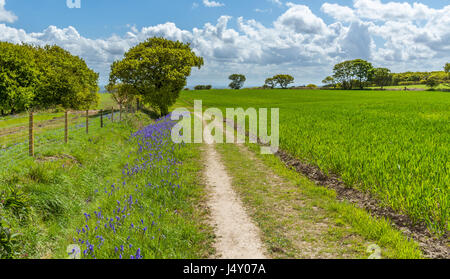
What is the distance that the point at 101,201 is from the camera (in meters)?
6.82

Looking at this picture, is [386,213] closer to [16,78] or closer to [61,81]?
[16,78]

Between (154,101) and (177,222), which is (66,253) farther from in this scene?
(154,101)

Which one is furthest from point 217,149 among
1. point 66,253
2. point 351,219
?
point 66,253

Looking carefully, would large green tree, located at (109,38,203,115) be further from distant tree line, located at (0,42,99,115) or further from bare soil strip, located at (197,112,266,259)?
bare soil strip, located at (197,112,266,259)

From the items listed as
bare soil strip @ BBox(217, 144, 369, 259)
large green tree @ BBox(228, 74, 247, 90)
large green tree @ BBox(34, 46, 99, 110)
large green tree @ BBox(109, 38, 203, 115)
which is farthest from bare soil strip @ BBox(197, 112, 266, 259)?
large green tree @ BBox(228, 74, 247, 90)

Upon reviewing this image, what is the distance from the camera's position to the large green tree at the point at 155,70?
33.7 metres

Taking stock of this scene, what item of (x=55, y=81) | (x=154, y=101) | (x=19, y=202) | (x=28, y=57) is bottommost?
(x=19, y=202)

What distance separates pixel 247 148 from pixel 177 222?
365 inches

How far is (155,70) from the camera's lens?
3484 cm

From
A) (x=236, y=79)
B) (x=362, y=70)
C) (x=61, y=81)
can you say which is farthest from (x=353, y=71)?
(x=61, y=81)

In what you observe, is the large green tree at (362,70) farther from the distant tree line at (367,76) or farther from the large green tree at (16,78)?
the large green tree at (16,78)

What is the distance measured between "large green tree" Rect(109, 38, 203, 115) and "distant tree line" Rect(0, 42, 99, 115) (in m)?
12.1

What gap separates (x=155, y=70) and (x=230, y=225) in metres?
32.6
